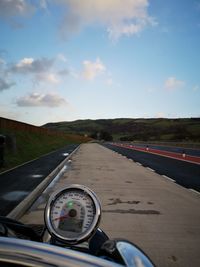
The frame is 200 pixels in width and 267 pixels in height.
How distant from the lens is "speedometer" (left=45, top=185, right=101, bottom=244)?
9.32ft

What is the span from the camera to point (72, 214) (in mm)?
2953

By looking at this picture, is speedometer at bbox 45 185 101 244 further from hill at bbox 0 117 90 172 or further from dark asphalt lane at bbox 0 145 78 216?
hill at bbox 0 117 90 172

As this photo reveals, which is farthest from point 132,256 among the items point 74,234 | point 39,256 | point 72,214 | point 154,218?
point 154,218

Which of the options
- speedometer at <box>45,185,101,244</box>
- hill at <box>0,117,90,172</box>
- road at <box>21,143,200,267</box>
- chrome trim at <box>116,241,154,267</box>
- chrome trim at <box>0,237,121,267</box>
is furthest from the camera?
hill at <box>0,117,90,172</box>

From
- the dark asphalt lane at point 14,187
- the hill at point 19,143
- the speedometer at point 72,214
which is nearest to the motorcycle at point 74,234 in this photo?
the speedometer at point 72,214

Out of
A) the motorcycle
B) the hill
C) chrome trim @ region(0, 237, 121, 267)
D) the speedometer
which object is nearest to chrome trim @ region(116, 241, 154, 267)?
the motorcycle

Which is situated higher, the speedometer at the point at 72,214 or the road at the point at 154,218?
the speedometer at the point at 72,214

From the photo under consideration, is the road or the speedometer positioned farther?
the road

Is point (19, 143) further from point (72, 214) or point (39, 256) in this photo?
point (39, 256)

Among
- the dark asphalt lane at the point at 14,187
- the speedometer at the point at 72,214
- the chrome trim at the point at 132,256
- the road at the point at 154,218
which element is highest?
the speedometer at the point at 72,214

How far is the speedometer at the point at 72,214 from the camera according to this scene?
2.84 metres

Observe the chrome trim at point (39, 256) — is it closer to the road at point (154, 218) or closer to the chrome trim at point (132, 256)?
the chrome trim at point (132, 256)

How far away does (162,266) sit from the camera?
5.61 metres

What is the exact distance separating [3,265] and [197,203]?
31.9 feet
